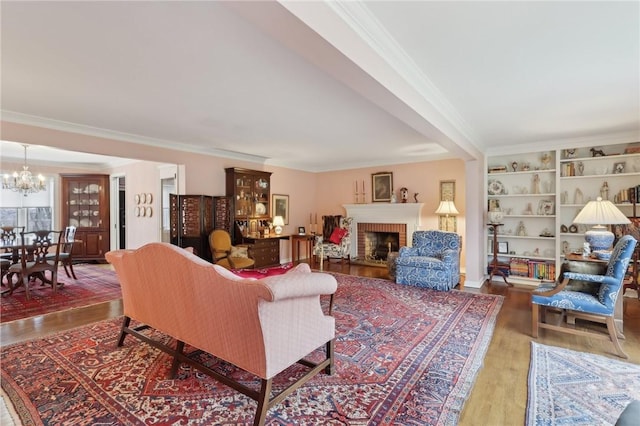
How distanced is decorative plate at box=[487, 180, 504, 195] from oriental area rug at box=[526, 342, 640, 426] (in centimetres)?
336

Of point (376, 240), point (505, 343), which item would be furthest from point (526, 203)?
point (505, 343)

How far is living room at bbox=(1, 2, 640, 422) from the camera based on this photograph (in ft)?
5.78

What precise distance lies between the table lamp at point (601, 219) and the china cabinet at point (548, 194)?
5.40ft

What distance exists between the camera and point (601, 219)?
126 inches

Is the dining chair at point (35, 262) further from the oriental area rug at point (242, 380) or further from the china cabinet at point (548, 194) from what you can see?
the china cabinet at point (548, 194)

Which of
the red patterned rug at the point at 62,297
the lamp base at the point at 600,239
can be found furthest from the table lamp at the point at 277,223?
the lamp base at the point at 600,239

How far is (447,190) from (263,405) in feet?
18.1

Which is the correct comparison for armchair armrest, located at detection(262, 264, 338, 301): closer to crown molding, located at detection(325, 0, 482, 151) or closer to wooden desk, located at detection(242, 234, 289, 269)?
crown molding, located at detection(325, 0, 482, 151)

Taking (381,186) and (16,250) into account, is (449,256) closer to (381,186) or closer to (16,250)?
(381,186)

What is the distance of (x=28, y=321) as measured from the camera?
11.1 ft

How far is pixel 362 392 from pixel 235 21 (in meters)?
2.57

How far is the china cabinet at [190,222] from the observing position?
16.9 feet

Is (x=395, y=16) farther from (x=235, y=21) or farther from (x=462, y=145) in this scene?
Answer: (x=462, y=145)

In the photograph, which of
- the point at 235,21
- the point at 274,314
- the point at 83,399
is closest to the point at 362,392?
the point at 274,314
